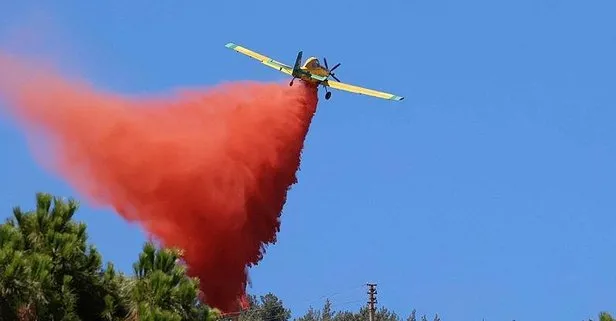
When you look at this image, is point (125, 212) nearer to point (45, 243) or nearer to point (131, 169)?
point (131, 169)

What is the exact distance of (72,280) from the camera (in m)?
50.8

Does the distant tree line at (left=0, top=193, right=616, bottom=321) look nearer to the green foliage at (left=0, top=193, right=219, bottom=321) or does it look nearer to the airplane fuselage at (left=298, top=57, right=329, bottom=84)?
the green foliage at (left=0, top=193, right=219, bottom=321)

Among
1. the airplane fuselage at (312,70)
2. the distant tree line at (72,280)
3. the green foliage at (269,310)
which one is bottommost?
the distant tree line at (72,280)

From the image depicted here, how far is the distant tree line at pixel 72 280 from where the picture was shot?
47500 millimetres

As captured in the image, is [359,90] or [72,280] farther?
[359,90]

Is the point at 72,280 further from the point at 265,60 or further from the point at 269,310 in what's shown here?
the point at 269,310

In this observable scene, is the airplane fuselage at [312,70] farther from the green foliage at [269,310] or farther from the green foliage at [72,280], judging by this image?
the green foliage at [269,310]

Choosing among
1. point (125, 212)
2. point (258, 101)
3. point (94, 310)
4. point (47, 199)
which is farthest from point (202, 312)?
point (258, 101)

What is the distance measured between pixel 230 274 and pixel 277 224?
489cm

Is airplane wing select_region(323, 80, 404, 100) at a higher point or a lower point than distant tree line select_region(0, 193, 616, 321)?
higher

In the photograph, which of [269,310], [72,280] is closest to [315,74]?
[72,280]

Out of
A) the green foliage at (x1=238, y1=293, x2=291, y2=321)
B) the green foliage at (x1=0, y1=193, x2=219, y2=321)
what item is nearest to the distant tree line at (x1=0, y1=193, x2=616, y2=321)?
the green foliage at (x1=0, y1=193, x2=219, y2=321)

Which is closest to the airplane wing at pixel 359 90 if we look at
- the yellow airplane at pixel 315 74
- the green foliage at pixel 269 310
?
the yellow airplane at pixel 315 74

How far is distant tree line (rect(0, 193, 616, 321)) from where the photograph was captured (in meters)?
47.5
